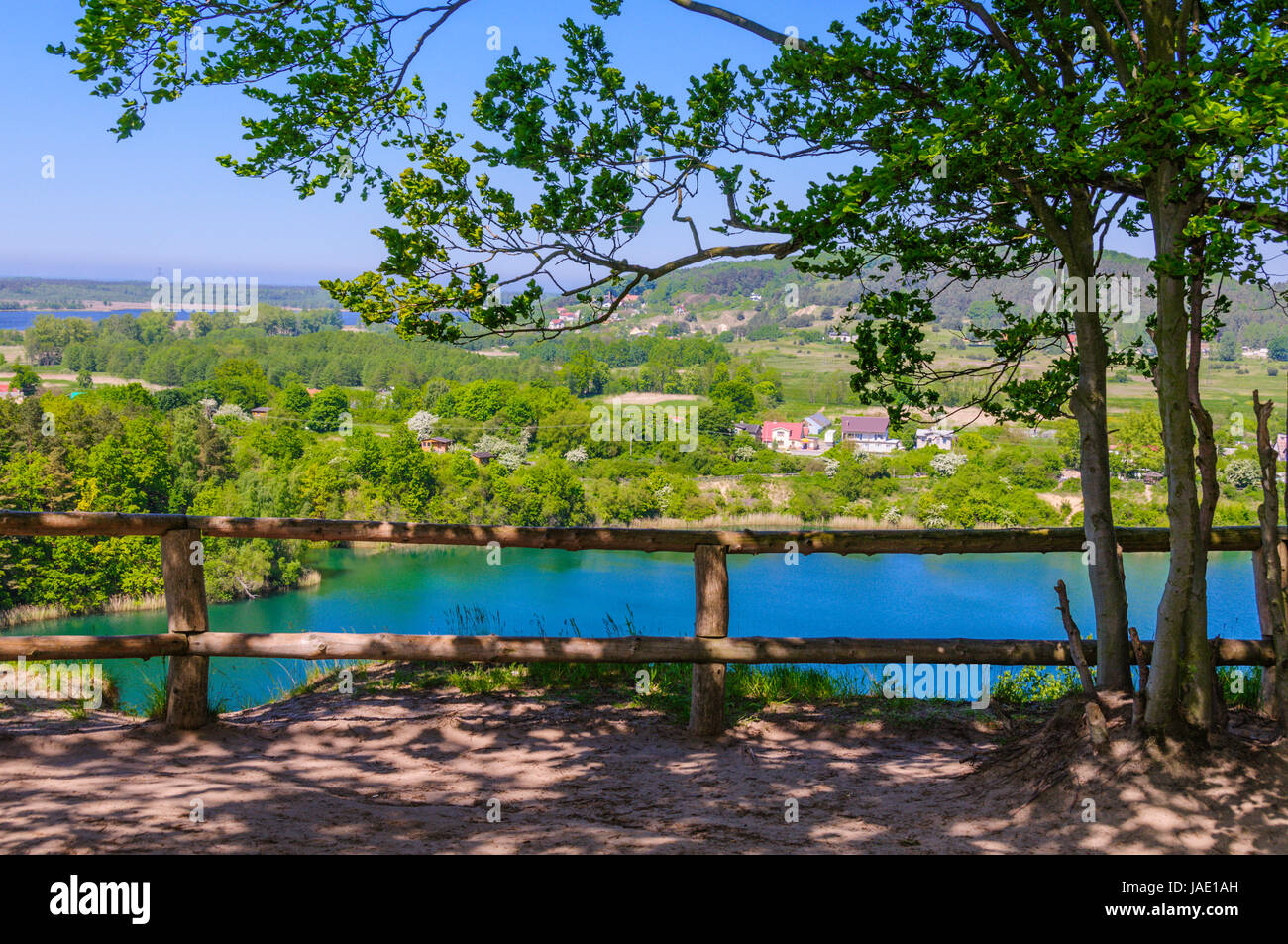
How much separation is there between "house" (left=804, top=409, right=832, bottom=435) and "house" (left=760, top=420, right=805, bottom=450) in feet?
1.89

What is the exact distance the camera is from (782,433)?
3248 inches

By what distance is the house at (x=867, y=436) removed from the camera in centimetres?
7581

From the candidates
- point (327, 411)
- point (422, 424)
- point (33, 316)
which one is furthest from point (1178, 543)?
point (33, 316)

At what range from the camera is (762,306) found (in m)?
113

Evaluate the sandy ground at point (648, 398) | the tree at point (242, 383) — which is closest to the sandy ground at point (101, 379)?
the tree at point (242, 383)

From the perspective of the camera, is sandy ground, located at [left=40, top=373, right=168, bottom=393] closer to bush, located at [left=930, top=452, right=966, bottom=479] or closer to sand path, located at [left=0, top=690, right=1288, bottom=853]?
bush, located at [left=930, top=452, right=966, bottom=479]

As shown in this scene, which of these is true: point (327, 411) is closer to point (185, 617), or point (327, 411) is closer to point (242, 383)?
point (242, 383)

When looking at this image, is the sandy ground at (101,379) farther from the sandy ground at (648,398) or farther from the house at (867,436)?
the house at (867,436)

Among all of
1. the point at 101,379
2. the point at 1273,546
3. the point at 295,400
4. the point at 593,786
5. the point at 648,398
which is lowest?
the point at 593,786

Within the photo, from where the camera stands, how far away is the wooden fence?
4.84 m

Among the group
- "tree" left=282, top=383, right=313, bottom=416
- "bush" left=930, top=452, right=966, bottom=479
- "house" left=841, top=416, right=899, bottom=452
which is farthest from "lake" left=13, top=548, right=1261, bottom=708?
"tree" left=282, top=383, right=313, bottom=416

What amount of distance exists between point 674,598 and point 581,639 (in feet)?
119

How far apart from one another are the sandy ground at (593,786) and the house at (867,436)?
233 feet

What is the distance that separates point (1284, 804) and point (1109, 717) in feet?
2.49
